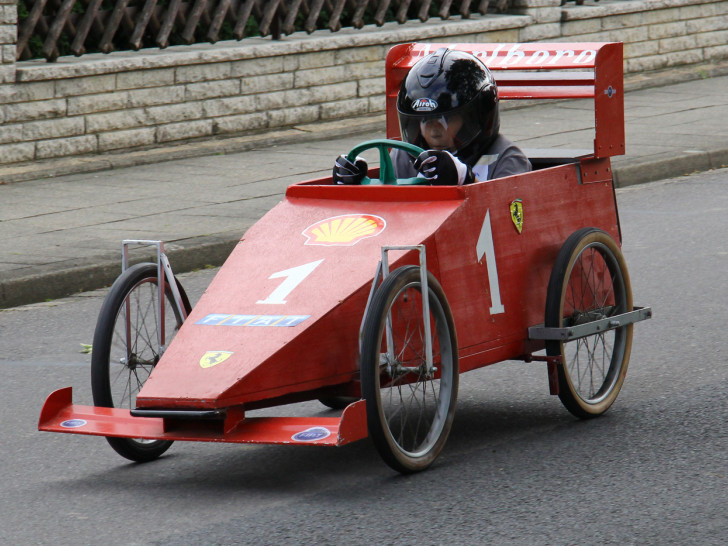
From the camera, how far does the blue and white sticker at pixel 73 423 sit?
4.66m

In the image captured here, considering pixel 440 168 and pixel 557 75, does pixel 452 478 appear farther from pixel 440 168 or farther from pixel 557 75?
pixel 557 75

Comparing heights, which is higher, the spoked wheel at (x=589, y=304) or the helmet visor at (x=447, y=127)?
the helmet visor at (x=447, y=127)

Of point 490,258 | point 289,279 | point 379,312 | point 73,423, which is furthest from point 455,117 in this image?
point 73,423

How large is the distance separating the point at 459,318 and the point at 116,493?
1.38m

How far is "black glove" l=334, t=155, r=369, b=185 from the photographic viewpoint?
214 inches

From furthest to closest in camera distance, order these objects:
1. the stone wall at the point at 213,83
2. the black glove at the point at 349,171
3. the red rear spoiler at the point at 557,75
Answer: the stone wall at the point at 213,83
the red rear spoiler at the point at 557,75
the black glove at the point at 349,171

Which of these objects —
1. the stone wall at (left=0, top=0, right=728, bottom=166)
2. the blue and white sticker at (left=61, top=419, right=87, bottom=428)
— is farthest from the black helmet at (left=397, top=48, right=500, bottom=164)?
the stone wall at (left=0, top=0, right=728, bottom=166)

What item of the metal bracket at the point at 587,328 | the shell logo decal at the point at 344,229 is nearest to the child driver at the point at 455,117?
the shell logo decal at the point at 344,229

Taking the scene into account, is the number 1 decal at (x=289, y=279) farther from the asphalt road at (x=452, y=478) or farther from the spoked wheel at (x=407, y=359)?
the asphalt road at (x=452, y=478)

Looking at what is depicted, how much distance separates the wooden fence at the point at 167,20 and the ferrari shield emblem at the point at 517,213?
8.12 m

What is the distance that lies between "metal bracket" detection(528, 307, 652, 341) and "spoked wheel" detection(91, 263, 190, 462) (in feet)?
4.52

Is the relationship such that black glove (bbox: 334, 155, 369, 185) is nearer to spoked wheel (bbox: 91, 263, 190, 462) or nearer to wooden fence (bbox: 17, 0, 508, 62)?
spoked wheel (bbox: 91, 263, 190, 462)

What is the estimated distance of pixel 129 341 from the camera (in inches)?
199

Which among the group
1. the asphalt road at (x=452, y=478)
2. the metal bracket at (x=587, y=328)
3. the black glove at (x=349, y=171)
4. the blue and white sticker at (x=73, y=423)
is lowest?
the asphalt road at (x=452, y=478)
